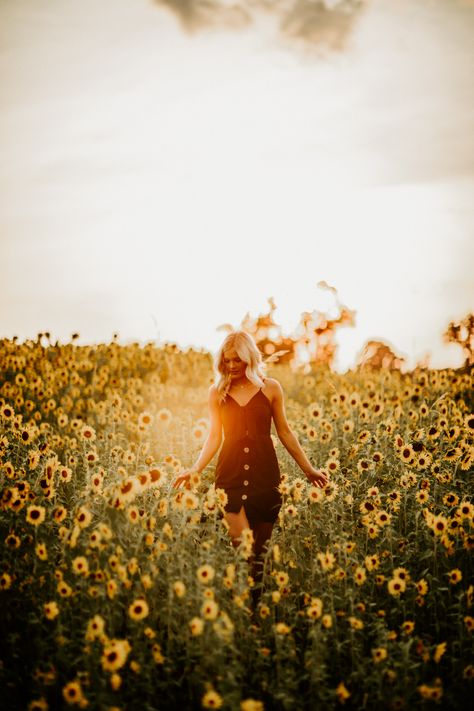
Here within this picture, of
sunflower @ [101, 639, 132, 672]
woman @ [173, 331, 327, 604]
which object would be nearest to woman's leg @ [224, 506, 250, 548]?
woman @ [173, 331, 327, 604]

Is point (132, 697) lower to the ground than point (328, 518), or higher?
lower

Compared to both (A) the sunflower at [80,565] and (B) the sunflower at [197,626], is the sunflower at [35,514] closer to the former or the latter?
(A) the sunflower at [80,565]

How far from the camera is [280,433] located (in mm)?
4328

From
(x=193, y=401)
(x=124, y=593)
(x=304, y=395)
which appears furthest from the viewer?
(x=304, y=395)

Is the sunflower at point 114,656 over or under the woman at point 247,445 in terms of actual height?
under

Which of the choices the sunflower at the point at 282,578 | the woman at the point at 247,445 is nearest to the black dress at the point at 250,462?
the woman at the point at 247,445

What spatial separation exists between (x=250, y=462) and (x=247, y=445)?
12 cm

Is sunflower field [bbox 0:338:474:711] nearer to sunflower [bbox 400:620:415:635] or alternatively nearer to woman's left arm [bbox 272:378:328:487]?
sunflower [bbox 400:620:415:635]

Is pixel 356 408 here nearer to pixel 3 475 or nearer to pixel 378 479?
pixel 378 479

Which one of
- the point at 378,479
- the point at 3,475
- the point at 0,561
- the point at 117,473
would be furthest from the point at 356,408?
the point at 0,561

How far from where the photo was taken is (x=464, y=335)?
32.1 ft

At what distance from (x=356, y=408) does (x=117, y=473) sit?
12.4 feet

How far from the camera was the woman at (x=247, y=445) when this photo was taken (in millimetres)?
4133

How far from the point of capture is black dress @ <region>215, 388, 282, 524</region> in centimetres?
412
